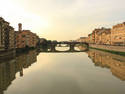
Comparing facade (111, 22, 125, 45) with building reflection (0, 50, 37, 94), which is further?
facade (111, 22, 125, 45)

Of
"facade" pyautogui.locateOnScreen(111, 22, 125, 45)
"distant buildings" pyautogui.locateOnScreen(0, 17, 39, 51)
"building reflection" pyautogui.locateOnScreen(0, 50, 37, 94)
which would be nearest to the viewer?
"building reflection" pyautogui.locateOnScreen(0, 50, 37, 94)

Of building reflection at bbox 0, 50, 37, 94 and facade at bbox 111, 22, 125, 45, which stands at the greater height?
facade at bbox 111, 22, 125, 45

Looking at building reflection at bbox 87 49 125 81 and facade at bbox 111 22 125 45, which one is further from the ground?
facade at bbox 111 22 125 45

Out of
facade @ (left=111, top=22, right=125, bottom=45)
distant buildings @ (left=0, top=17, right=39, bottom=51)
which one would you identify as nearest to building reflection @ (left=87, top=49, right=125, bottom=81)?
facade @ (left=111, top=22, right=125, bottom=45)

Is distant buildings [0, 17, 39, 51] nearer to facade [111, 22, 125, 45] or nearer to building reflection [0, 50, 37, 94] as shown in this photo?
building reflection [0, 50, 37, 94]

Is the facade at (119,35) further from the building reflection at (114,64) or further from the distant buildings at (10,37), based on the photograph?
the distant buildings at (10,37)

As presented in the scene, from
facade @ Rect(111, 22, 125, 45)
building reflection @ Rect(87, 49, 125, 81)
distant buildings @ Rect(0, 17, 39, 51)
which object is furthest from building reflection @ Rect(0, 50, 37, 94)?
facade @ Rect(111, 22, 125, 45)

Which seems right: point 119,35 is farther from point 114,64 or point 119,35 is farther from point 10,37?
point 10,37

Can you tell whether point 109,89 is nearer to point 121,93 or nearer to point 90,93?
point 121,93

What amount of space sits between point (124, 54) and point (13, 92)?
169 ft

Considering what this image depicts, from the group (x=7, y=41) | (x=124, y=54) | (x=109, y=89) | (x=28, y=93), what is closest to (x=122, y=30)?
(x=124, y=54)

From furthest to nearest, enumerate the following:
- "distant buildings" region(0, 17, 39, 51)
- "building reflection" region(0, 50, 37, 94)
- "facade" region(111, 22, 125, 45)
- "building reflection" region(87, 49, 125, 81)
Result: "facade" region(111, 22, 125, 45) → "distant buildings" region(0, 17, 39, 51) → "building reflection" region(87, 49, 125, 81) → "building reflection" region(0, 50, 37, 94)

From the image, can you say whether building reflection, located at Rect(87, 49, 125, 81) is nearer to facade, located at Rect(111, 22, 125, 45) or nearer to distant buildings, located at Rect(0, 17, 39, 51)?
facade, located at Rect(111, 22, 125, 45)

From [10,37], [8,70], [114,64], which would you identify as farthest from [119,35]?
[8,70]
